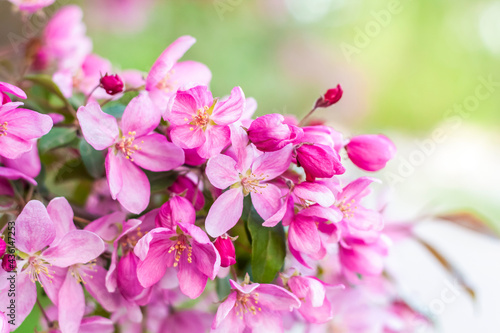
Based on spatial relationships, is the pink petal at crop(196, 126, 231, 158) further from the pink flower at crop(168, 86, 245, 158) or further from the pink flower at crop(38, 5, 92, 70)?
the pink flower at crop(38, 5, 92, 70)

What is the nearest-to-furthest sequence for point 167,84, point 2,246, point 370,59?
point 2,246 < point 167,84 < point 370,59

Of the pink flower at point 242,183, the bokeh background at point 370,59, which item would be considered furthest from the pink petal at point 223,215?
the bokeh background at point 370,59

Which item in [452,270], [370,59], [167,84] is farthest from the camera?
[370,59]

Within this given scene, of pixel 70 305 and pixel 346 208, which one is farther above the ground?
pixel 346 208

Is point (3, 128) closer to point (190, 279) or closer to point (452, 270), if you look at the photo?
point (190, 279)

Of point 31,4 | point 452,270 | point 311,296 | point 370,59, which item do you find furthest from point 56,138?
point 370,59

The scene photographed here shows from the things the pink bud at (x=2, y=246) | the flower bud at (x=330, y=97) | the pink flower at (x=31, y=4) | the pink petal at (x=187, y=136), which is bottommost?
the pink bud at (x=2, y=246)

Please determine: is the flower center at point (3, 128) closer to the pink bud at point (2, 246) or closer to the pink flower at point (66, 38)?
the pink bud at point (2, 246)

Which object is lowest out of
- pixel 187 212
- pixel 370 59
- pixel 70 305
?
pixel 370 59
